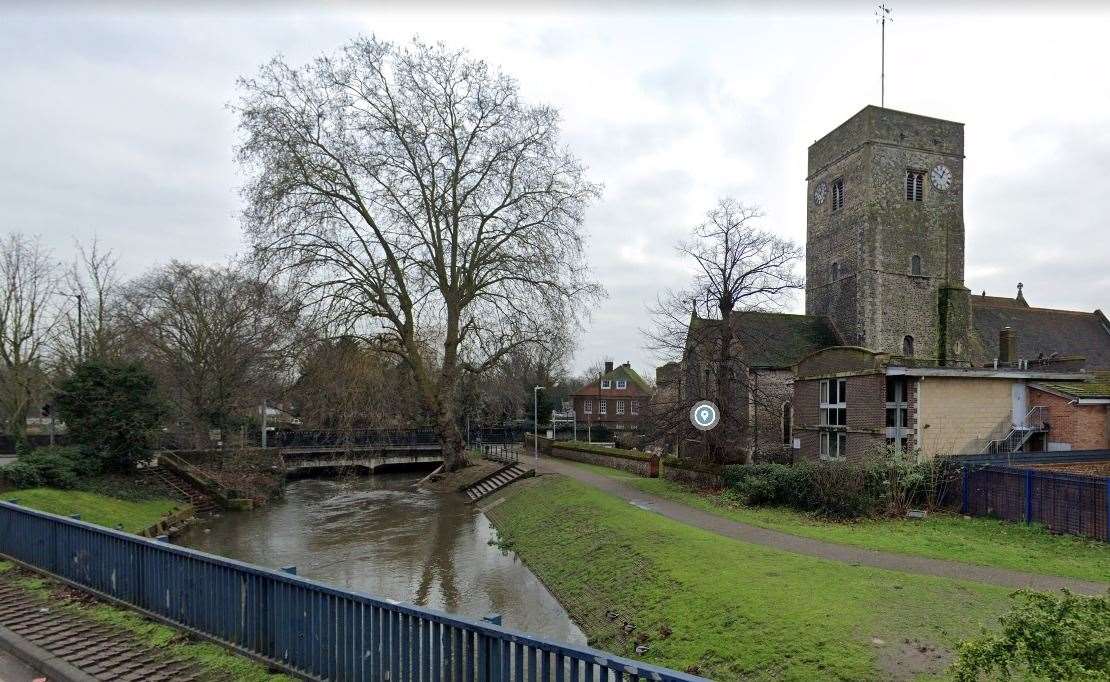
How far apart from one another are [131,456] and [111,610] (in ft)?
64.2

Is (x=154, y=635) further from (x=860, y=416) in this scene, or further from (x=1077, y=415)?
(x=1077, y=415)

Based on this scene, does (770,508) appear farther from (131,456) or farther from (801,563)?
(131,456)

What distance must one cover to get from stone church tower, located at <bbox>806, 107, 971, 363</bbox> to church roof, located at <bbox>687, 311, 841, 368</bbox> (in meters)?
1.12

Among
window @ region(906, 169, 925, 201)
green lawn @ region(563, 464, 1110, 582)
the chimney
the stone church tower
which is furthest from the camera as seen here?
window @ region(906, 169, 925, 201)

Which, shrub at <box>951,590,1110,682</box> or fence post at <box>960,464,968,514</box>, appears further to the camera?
fence post at <box>960,464,968,514</box>

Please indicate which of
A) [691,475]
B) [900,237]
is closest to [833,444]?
[691,475]

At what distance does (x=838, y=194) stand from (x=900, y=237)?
4.48 m

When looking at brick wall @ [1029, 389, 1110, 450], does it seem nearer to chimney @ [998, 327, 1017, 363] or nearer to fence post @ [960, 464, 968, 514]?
fence post @ [960, 464, 968, 514]

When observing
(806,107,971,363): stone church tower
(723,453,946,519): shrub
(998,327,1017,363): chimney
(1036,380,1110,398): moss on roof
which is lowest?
(723,453,946,519): shrub

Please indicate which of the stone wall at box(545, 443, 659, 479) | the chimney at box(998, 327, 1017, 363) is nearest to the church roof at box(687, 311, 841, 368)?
the stone wall at box(545, 443, 659, 479)

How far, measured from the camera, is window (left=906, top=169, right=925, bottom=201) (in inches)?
1388

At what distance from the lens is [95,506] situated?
1966cm

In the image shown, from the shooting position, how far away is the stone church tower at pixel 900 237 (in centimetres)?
3425

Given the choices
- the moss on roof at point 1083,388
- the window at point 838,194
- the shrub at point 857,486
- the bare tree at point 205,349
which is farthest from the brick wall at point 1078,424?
the bare tree at point 205,349
